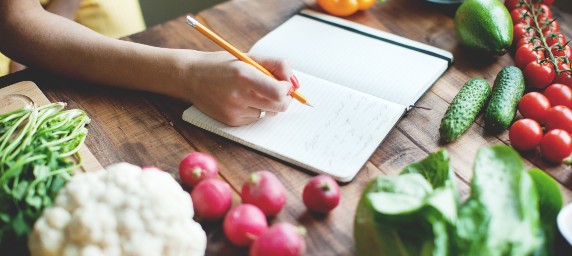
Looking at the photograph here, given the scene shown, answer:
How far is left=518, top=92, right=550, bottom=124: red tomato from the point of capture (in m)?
1.07

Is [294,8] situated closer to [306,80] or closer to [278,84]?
[306,80]

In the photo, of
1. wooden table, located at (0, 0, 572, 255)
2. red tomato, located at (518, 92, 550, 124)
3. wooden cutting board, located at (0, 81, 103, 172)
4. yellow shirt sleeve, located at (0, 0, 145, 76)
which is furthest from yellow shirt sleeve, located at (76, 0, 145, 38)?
red tomato, located at (518, 92, 550, 124)

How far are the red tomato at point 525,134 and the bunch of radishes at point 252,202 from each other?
38 centimetres

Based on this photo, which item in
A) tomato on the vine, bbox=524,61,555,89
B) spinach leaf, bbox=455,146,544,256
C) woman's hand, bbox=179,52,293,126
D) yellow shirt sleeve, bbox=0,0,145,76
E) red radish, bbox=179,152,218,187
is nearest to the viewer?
spinach leaf, bbox=455,146,544,256

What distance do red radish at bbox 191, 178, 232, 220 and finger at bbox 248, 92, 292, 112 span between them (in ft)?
0.69

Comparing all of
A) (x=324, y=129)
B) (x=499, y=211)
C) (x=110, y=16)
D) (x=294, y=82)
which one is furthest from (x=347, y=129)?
(x=110, y=16)

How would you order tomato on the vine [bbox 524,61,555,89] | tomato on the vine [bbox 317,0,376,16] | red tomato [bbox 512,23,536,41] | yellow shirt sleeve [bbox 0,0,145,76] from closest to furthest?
tomato on the vine [bbox 524,61,555,89] < red tomato [bbox 512,23,536,41] < tomato on the vine [bbox 317,0,376,16] < yellow shirt sleeve [bbox 0,0,145,76]

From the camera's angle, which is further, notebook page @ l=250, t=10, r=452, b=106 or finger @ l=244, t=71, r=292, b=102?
notebook page @ l=250, t=10, r=452, b=106

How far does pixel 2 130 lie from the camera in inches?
38.1

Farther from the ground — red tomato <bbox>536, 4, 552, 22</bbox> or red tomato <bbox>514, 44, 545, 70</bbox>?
red tomato <bbox>536, 4, 552, 22</bbox>

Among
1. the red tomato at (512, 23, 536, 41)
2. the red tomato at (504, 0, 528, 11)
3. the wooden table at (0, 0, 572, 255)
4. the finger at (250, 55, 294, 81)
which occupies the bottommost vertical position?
the wooden table at (0, 0, 572, 255)

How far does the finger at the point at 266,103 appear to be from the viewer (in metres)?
1.05

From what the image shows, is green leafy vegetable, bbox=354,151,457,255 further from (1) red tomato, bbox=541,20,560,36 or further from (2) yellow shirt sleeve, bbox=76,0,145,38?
(2) yellow shirt sleeve, bbox=76,0,145,38

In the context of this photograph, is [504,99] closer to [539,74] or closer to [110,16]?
[539,74]
